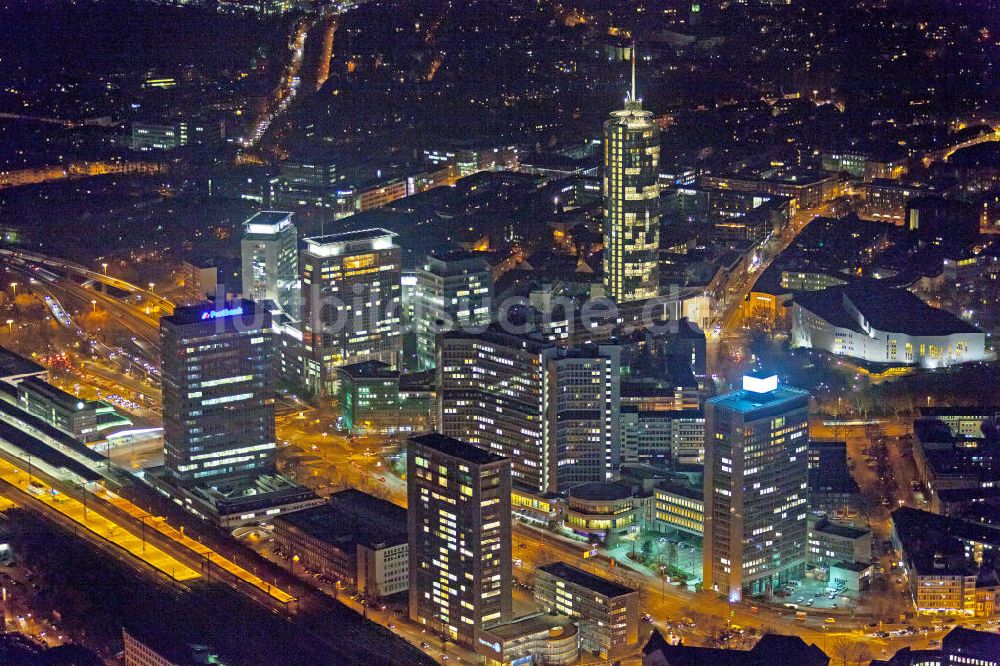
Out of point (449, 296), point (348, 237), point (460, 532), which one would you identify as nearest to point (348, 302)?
point (348, 237)

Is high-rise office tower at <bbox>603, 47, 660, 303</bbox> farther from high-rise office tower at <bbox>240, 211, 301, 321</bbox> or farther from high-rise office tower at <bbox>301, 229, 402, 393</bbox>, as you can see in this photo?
high-rise office tower at <bbox>240, 211, 301, 321</bbox>

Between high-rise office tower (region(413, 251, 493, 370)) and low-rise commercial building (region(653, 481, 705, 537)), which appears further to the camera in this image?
high-rise office tower (region(413, 251, 493, 370))

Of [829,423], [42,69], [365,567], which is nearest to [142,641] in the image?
[365,567]

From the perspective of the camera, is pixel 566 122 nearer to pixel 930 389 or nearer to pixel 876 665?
pixel 930 389

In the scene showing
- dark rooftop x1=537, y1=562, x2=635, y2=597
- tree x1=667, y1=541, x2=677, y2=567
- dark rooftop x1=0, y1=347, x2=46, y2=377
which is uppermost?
dark rooftop x1=0, y1=347, x2=46, y2=377

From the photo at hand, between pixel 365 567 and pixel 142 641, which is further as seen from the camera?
pixel 365 567

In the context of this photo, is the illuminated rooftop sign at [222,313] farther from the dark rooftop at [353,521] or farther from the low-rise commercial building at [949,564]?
the low-rise commercial building at [949,564]

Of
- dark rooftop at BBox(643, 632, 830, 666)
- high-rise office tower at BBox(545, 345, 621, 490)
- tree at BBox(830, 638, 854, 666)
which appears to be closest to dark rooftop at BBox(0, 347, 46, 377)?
high-rise office tower at BBox(545, 345, 621, 490)
